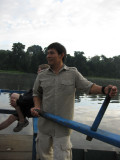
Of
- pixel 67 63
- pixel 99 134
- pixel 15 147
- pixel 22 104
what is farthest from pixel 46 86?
pixel 67 63

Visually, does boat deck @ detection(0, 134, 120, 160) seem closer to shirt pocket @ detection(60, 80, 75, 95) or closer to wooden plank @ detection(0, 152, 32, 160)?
wooden plank @ detection(0, 152, 32, 160)

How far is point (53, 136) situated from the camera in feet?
10.3

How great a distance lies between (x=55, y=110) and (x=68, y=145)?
0.54m

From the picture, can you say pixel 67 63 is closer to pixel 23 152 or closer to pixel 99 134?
pixel 23 152

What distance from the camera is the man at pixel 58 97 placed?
10.0 ft

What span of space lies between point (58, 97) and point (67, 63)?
9858 cm

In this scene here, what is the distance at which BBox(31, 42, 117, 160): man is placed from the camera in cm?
306

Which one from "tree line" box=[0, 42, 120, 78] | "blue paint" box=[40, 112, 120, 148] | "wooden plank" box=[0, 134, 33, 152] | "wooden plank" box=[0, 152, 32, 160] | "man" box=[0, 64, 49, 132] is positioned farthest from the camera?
"tree line" box=[0, 42, 120, 78]

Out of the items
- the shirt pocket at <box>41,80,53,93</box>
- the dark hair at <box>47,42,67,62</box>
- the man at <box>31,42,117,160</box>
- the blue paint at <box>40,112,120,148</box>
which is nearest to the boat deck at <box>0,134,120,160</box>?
the man at <box>31,42,117,160</box>

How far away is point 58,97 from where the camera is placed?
3.12m

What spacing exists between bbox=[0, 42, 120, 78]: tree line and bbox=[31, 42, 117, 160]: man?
95155mm

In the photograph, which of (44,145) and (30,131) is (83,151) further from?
(30,131)

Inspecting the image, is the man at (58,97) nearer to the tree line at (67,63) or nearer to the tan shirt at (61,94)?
the tan shirt at (61,94)

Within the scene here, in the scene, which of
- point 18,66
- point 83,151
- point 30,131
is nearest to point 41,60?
point 18,66
